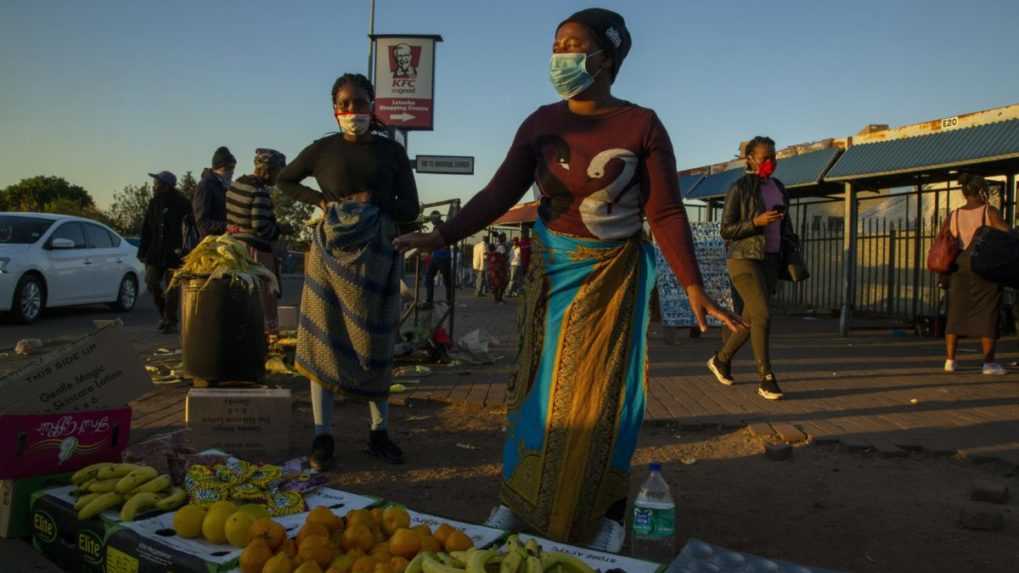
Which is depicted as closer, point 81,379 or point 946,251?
point 81,379

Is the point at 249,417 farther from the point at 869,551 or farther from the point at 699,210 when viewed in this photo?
the point at 699,210

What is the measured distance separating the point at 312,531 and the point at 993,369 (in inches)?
306

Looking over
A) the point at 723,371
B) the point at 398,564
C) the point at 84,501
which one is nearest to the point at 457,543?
the point at 398,564

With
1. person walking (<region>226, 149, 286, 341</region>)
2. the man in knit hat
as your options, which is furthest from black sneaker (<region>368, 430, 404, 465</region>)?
the man in knit hat

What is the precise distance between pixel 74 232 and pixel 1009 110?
13.9 m

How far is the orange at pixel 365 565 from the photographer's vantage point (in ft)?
8.55

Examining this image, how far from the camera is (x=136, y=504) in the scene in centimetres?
320

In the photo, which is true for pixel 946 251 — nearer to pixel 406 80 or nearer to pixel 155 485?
pixel 406 80

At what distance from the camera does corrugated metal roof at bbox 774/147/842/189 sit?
12398mm

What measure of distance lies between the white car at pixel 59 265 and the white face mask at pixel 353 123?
9700 millimetres

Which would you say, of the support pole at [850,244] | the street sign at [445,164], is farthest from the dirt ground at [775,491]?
the support pole at [850,244]

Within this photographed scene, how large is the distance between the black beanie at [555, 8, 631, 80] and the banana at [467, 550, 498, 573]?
72.5 inches

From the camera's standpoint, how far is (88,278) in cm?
1456

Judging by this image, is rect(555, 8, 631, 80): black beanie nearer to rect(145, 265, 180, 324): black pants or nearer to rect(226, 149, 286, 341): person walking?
rect(226, 149, 286, 341): person walking
